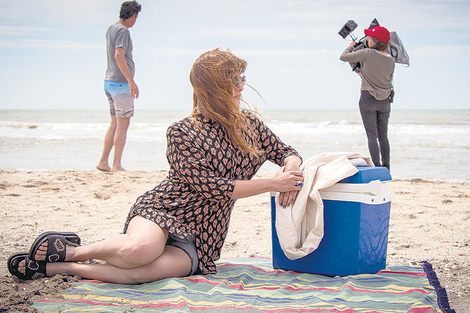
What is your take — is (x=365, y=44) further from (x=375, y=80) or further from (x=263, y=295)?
(x=263, y=295)

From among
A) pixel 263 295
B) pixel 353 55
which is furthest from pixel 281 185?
pixel 353 55

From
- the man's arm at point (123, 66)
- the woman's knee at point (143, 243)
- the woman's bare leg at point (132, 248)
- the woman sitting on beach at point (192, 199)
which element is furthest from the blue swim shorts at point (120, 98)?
the woman's knee at point (143, 243)

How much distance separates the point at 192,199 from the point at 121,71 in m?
3.88

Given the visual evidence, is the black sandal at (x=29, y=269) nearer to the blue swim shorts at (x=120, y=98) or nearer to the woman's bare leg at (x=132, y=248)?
the woman's bare leg at (x=132, y=248)

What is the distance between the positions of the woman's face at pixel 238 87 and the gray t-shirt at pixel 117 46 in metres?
3.78

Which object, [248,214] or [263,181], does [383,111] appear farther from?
[263,181]

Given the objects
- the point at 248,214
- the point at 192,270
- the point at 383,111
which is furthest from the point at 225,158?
the point at 383,111

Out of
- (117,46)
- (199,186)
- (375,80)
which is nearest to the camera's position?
(199,186)

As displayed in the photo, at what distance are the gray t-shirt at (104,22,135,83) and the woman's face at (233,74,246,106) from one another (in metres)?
3.78

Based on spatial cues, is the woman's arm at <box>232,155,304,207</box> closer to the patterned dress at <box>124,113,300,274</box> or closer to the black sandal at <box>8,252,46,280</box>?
the patterned dress at <box>124,113,300,274</box>

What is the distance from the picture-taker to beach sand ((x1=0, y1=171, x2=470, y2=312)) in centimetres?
235

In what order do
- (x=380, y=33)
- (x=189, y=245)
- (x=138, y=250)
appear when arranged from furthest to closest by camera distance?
1. (x=380, y=33)
2. (x=189, y=245)
3. (x=138, y=250)

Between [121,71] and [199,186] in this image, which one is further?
[121,71]

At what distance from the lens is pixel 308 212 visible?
93.4 inches
